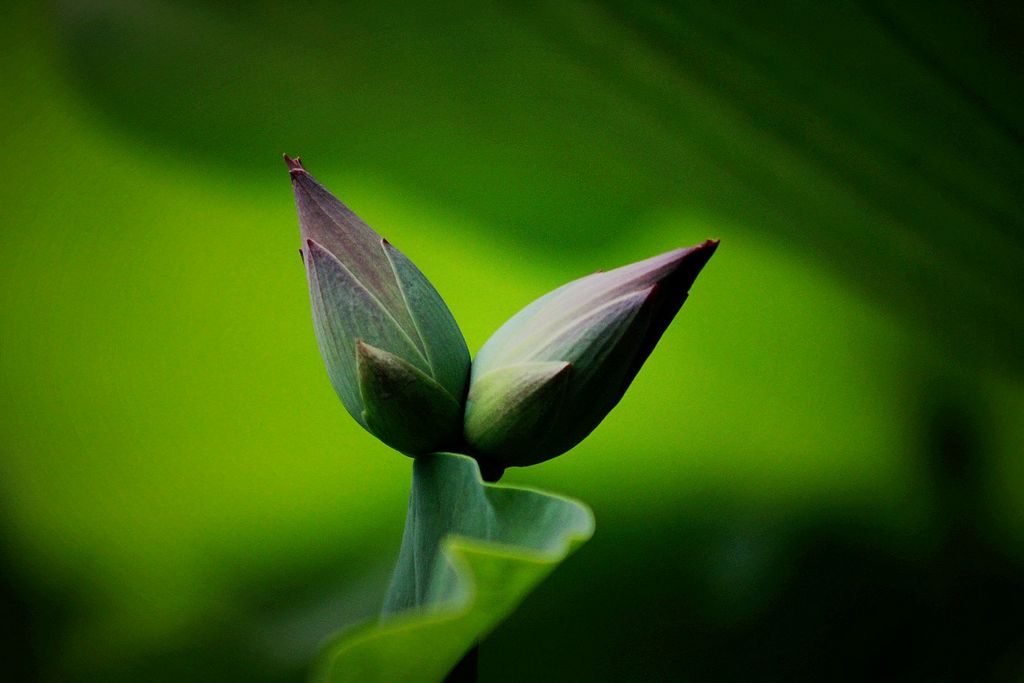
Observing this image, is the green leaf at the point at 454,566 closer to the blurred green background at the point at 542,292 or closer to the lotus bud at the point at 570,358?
the lotus bud at the point at 570,358

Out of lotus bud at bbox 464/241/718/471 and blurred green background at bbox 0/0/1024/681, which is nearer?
lotus bud at bbox 464/241/718/471

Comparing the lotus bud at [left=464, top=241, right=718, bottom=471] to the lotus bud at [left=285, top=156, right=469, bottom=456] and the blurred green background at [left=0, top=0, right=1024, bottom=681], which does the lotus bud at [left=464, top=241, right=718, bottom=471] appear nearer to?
the lotus bud at [left=285, top=156, right=469, bottom=456]

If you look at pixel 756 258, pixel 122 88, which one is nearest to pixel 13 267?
pixel 122 88

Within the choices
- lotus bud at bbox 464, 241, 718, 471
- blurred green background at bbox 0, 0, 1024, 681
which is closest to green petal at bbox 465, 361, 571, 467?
lotus bud at bbox 464, 241, 718, 471

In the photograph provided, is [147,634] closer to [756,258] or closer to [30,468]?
[30,468]

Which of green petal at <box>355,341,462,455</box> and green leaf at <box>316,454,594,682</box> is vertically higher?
green petal at <box>355,341,462,455</box>

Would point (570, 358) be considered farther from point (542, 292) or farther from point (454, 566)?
point (542, 292)

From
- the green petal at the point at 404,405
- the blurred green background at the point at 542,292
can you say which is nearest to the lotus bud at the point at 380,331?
the green petal at the point at 404,405
